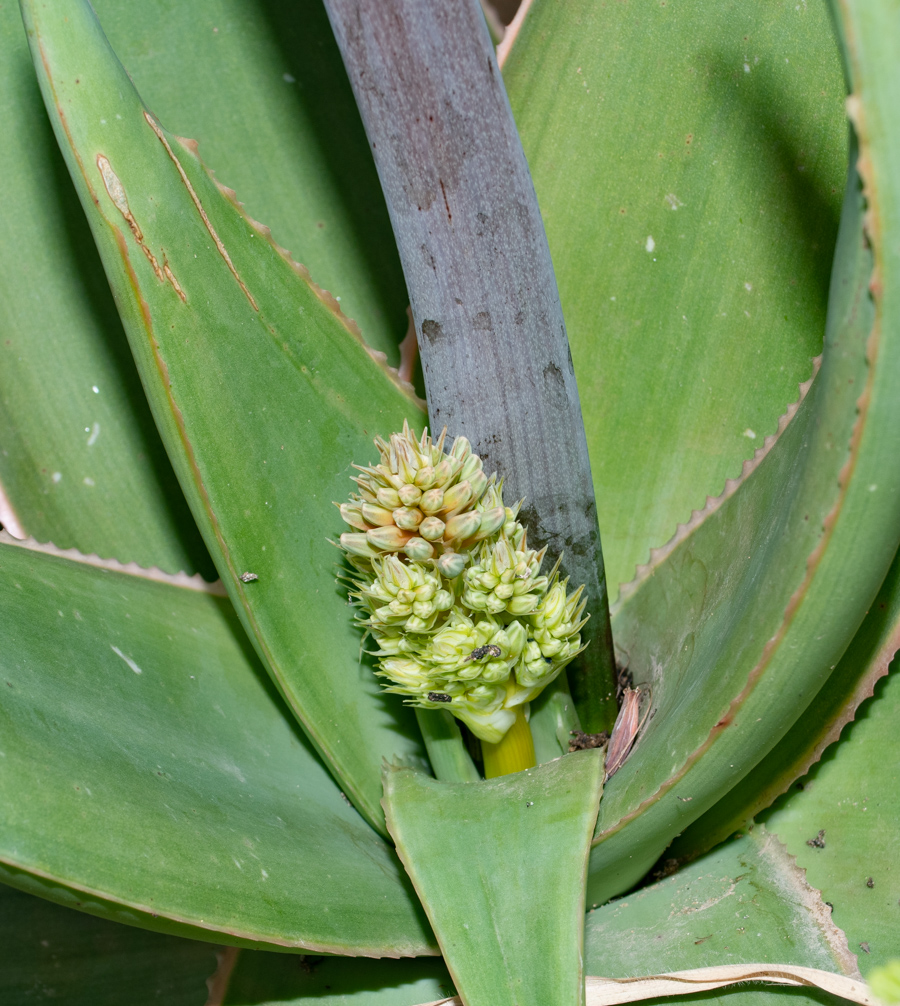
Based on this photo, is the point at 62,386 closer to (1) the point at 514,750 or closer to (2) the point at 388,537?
(2) the point at 388,537

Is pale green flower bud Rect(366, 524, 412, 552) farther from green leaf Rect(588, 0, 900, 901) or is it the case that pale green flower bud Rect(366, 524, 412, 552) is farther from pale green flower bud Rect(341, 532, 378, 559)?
green leaf Rect(588, 0, 900, 901)

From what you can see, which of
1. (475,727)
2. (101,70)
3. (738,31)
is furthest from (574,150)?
(475,727)

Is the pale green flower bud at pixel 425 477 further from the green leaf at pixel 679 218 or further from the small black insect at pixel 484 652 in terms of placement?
the green leaf at pixel 679 218

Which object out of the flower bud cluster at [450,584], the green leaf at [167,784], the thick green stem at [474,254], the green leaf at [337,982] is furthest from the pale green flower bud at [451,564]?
the green leaf at [337,982]

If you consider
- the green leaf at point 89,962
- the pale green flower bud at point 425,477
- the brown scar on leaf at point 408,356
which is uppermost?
the brown scar on leaf at point 408,356

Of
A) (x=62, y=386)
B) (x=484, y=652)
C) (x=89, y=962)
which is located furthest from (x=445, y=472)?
(x=89, y=962)

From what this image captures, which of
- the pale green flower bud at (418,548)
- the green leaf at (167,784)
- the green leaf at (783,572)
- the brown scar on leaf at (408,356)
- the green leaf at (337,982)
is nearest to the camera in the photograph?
the green leaf at (783,572)
